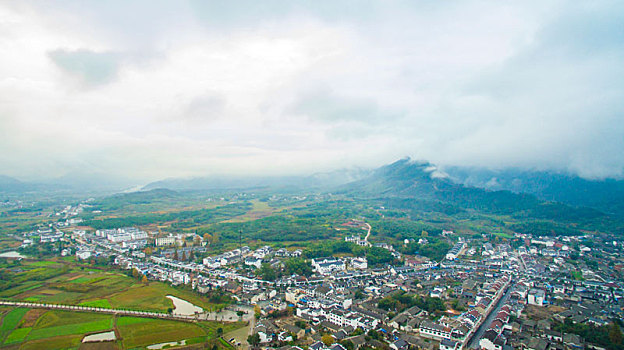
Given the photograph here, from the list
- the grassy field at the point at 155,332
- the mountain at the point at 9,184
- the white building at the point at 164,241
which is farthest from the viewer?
the mountain at the point at 9,184

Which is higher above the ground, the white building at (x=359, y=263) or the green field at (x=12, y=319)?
the green field at (x=12, y=319)

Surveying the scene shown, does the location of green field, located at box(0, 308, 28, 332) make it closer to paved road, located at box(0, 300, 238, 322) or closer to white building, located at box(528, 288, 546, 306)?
paved road, located at box(0, 300, 238, 322)

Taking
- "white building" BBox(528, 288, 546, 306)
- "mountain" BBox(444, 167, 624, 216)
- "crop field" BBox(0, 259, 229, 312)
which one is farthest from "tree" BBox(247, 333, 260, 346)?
"mountain" BBox(444, 167, 624, 216)

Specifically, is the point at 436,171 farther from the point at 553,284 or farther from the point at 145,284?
the point at 145,284

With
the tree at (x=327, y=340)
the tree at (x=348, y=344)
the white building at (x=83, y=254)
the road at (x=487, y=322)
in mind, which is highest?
the white building at (x=83, y=254)

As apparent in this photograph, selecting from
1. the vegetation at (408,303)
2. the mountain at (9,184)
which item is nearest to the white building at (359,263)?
the vegetation at (408,303)

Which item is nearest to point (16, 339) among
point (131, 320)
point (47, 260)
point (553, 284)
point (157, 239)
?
point (131, 320)

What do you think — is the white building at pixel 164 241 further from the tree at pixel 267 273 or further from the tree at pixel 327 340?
the tree at pixel 327 340

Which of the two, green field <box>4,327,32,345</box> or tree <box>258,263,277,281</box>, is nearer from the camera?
green field <box>4,327,32,345</box>

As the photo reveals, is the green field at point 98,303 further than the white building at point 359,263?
No
